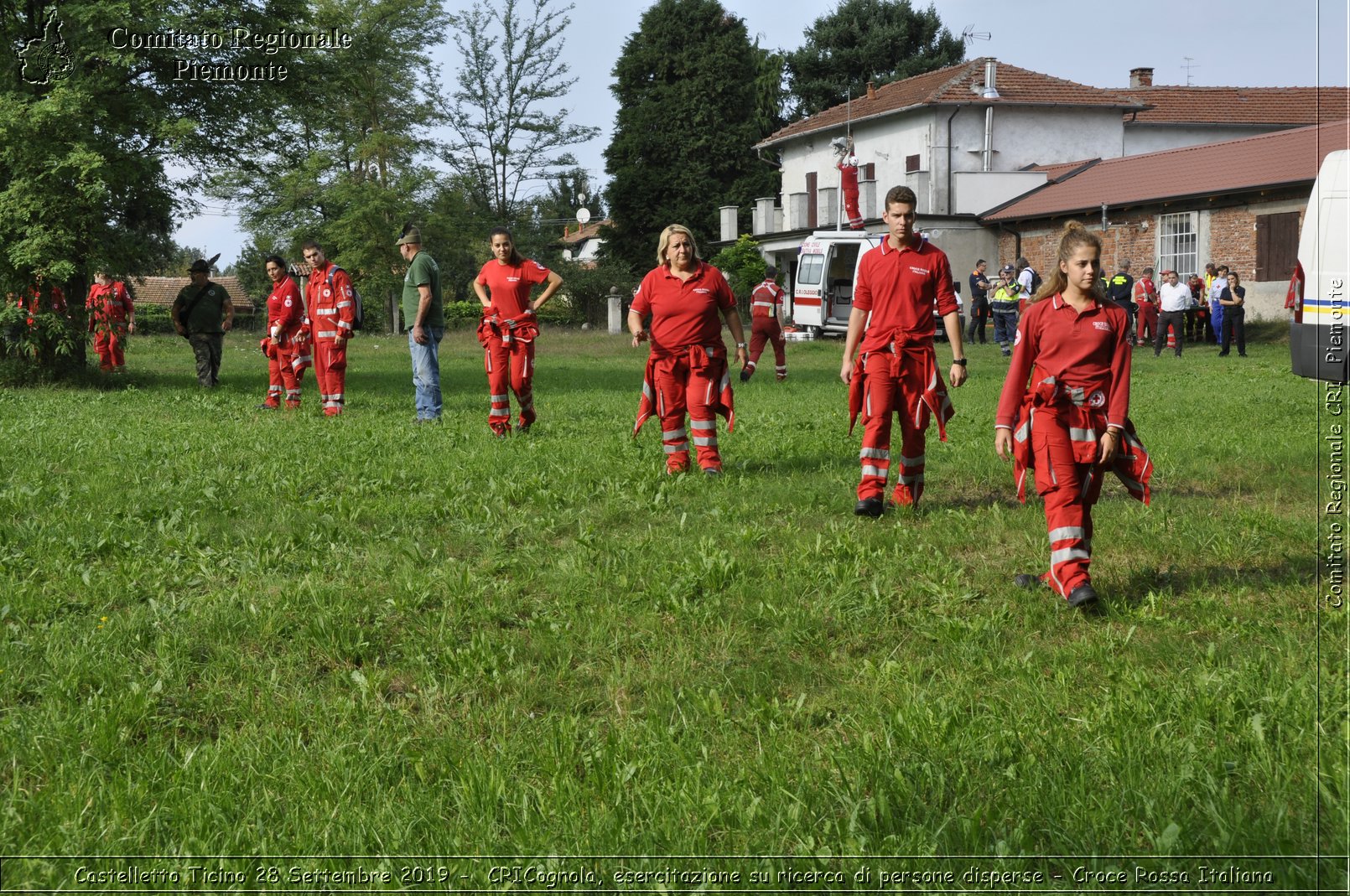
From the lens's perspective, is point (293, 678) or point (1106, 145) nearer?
point (293, 678)

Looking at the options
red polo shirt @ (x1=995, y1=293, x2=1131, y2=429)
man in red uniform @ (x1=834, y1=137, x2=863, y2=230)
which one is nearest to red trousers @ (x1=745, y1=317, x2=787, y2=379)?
red polo shirt @ (x1=995, y1=293, x2=1131, y2=429)

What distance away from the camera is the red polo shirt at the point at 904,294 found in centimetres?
822

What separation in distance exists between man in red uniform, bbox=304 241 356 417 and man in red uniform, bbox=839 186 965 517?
797 centimetres

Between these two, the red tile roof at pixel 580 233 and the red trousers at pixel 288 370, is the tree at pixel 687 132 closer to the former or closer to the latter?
the red tile roof at pixel 580 233

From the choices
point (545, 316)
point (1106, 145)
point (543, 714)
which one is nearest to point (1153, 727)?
point (543, 714)

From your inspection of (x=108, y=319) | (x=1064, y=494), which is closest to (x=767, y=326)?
(x=108, y=319)

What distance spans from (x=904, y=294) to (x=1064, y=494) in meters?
2.68

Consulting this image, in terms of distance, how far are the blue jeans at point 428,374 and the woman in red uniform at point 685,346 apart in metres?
4.41

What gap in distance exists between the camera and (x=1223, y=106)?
4756cm

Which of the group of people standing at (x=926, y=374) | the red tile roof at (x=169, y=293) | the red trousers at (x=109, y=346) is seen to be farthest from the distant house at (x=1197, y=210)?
the red tile roof at (x=169, y=293)

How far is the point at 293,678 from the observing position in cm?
508

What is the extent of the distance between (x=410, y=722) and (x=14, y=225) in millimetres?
16917

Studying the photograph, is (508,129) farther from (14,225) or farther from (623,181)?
(14,225)

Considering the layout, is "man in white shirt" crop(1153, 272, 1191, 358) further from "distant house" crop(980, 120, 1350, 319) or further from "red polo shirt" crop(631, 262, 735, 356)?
"red polo shirt" crop(631, 262, 735, 356)
